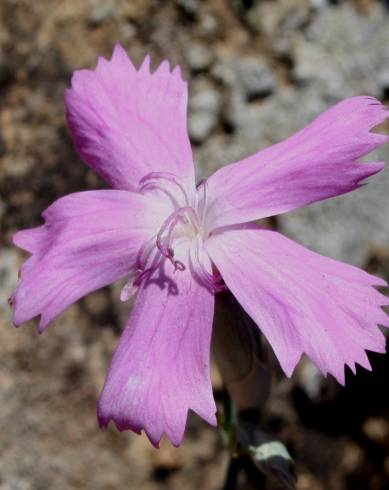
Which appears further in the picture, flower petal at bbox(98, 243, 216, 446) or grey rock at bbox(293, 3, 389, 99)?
grey rock at bbox(293, 3, 389, 99)

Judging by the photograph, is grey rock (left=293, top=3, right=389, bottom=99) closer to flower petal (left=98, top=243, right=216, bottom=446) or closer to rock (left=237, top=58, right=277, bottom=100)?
rock (left=237, top=58, right=277, bottom=100)

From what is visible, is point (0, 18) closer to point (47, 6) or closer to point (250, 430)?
point (47, 6)

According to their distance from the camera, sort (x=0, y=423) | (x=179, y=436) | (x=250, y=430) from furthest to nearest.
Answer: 1. (x=0, y=423)
2. (x=250, y=430)
3. (x=179, y=436)

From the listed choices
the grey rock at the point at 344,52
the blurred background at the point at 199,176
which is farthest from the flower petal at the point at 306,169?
the grey rock at the point at 344,52

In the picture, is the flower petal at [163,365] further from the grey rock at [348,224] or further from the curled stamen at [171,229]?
the grey rock at [348,224]

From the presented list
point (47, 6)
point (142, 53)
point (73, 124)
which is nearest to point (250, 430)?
point (73, 124)

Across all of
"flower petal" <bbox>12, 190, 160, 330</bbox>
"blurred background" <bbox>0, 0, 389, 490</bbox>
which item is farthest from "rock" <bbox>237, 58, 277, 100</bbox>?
"flower petal" <bbox>12, 190, 160, 330</bbox>

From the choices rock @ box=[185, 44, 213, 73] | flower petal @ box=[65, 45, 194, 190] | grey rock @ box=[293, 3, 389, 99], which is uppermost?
flower petal @ box=[65, 45, 194, 190]
